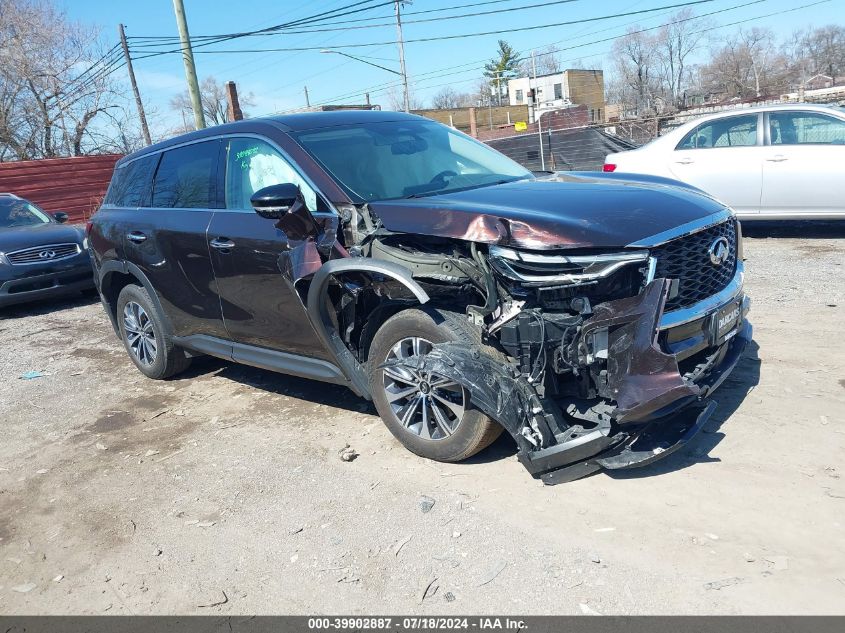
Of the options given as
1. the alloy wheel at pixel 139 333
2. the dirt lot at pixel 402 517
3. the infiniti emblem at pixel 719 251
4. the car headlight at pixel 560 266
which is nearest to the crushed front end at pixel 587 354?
the car headlight at pixel 560 266

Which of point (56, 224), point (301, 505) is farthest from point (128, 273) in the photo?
point (56, 224)

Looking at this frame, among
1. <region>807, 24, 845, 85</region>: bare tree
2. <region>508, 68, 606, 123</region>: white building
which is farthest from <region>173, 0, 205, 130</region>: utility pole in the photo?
<region>807, 24, 845, 85</region>: bare tree

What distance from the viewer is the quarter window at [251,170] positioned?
14.0 feet

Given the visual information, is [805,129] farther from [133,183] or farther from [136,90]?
[136,90]

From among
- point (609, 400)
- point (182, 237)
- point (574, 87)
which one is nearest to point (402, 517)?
point (609, 400)

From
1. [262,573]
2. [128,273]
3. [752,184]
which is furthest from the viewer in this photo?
[752,184]

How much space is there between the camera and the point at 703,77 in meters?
72.9

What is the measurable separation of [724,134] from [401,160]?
6.11 meters

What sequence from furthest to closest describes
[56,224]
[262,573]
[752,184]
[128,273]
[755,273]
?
1. [56,224]
2. [752,184]
3. [755,273]
4. [128,273]
5. [262,573]

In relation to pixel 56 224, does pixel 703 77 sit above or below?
above

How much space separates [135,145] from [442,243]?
30.2 meters

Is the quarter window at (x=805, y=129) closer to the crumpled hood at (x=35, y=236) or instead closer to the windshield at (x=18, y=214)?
the crumpled hood at (x=35, y=236)

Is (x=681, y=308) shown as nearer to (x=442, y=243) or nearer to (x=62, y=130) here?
(x=442, y=243)

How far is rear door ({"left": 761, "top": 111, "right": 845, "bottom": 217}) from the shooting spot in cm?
804
